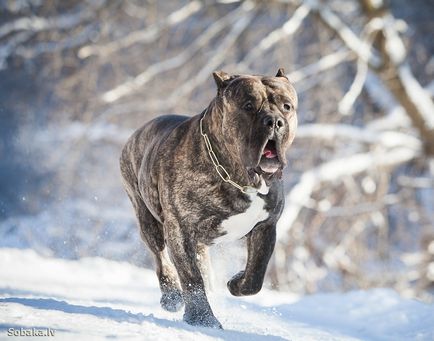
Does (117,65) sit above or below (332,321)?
above

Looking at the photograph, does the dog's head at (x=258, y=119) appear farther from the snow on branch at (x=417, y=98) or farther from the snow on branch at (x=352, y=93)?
the snow on branch at (x=417, y=98)

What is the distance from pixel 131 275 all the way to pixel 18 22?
799 cm

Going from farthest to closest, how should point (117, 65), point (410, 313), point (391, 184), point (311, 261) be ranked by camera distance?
point (117, 65) → point (391, 184) → point (311, 261) → point (410, 313)

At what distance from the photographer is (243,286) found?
4.02 m

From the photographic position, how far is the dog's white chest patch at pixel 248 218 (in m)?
3.78

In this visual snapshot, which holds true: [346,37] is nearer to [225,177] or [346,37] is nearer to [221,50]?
[221,50]

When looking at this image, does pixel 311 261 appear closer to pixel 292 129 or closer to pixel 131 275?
pixel 131 275

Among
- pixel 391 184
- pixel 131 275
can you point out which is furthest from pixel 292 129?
pixel 391 184

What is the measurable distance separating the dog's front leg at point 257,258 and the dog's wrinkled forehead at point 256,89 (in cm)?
74

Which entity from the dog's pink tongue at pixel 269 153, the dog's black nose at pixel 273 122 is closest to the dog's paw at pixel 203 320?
the dog's pink tongue at pixel 269 153

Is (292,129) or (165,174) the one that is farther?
(165,174)

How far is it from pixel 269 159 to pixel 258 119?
0.19 m

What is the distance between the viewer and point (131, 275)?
691 centimetres

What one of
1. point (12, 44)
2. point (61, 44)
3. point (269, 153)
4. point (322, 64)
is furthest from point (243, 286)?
point (12, 44)
